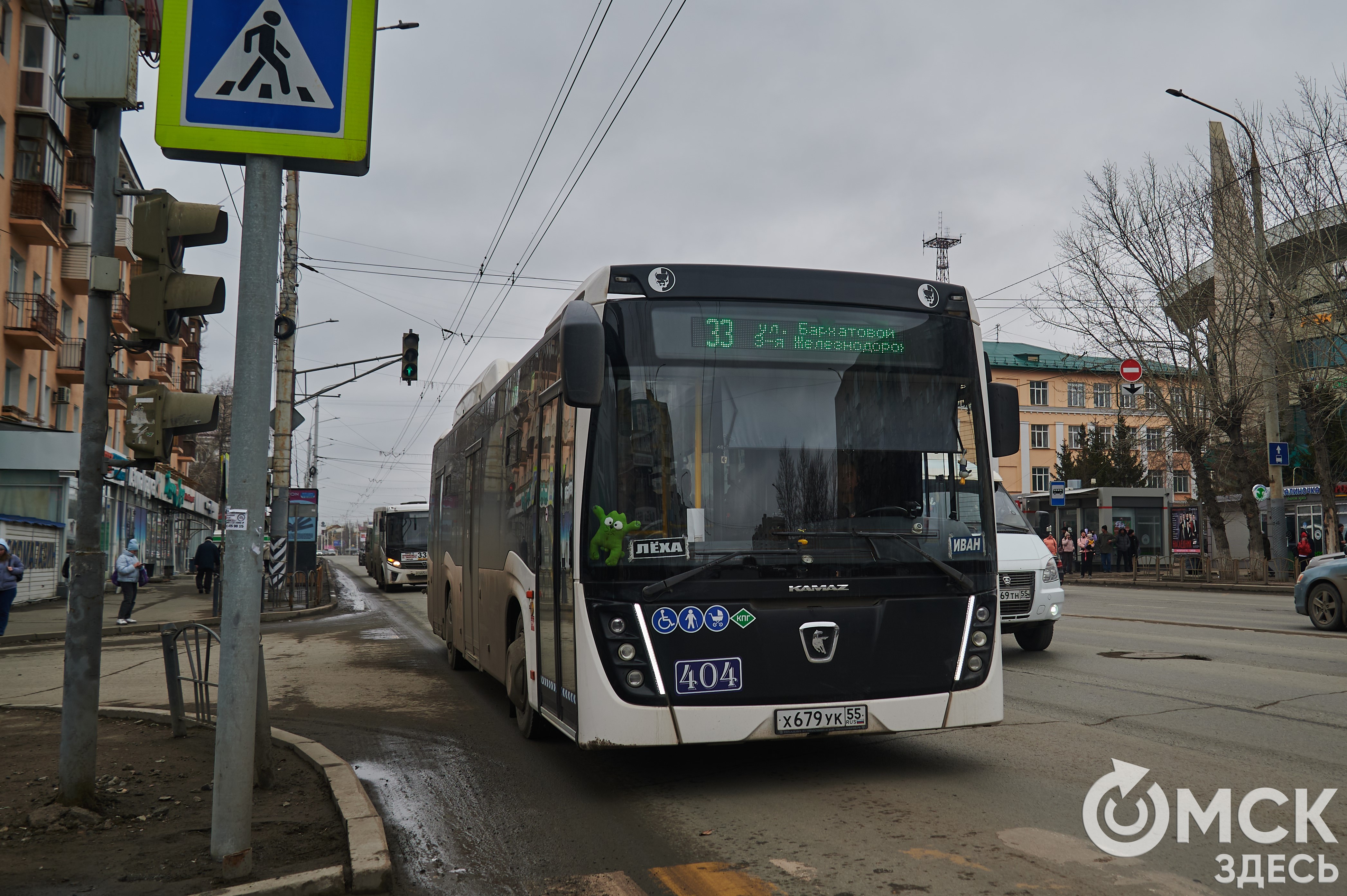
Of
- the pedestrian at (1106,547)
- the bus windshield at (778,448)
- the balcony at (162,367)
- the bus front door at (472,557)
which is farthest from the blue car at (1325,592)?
the balcony at (162,367)

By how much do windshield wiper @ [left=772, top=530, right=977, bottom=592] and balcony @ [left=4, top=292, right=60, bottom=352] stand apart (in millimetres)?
30509

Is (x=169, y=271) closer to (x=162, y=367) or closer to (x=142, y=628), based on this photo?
(x=142, y=628)

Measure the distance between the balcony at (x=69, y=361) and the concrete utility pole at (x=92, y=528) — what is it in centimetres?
3253

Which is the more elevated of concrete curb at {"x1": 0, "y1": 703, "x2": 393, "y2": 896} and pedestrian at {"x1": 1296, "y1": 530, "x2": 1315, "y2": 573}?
pedestrian at {"x1": 1296, "y1": 530, "x2": 1315, "y2": 573}

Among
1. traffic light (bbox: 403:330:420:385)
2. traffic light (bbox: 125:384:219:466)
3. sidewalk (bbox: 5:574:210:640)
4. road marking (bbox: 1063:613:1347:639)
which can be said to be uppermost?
traffic light (bbox: 403:330:420:385)

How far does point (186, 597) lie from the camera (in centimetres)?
3225

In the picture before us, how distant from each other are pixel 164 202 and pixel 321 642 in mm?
13023

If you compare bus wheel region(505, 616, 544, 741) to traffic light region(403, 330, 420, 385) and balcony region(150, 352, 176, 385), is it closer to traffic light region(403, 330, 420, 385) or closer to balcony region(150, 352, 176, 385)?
traffic light region(403, 330, 420, 385)

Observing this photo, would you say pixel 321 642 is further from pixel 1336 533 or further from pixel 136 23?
pixel 1336 533

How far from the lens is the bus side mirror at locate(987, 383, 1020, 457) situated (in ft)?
22.8

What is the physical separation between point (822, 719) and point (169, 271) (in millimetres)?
4257

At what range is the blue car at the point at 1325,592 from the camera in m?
14.8

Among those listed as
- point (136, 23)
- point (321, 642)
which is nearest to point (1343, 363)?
point (321, 642)

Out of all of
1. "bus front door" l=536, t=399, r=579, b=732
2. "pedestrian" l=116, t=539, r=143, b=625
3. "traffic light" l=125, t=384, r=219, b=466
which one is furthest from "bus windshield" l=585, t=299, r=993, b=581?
"pedestrian" l=116, t=539, r=143, b=625
